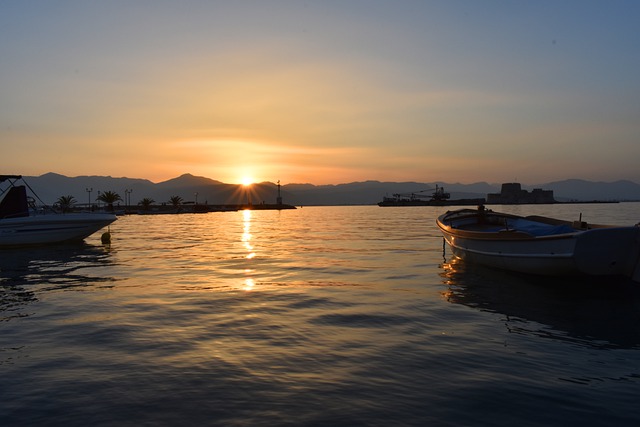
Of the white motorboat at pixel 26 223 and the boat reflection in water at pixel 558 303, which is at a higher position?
the white motorboat at pixel 26 223

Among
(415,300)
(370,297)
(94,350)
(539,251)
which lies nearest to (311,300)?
(370,297)

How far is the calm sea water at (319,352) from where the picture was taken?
21.0 feet

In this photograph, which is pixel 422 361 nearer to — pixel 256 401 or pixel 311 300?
pixel 256 401

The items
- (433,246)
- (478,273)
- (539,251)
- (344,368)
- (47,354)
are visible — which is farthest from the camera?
(433,246)

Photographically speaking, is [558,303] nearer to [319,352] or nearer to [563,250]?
[563,250]

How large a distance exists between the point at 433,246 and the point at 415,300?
20.0m

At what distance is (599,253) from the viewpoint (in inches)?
607

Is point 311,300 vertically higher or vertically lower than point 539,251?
lower

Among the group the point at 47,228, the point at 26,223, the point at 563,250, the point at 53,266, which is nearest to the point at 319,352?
the point at 563,250

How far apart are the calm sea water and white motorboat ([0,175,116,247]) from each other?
1707 cm

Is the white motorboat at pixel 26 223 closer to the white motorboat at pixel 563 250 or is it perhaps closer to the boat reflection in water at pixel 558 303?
the boat reflection in water at pixel 558 303

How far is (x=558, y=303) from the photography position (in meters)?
14.0

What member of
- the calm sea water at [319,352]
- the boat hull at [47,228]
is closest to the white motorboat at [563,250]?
the calm sea water at [319,352]

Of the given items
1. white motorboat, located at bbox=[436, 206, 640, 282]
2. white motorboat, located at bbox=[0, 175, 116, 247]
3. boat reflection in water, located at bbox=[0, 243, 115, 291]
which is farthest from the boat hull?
white motorboat, located at bbox=[436, 206, 640, 282]
